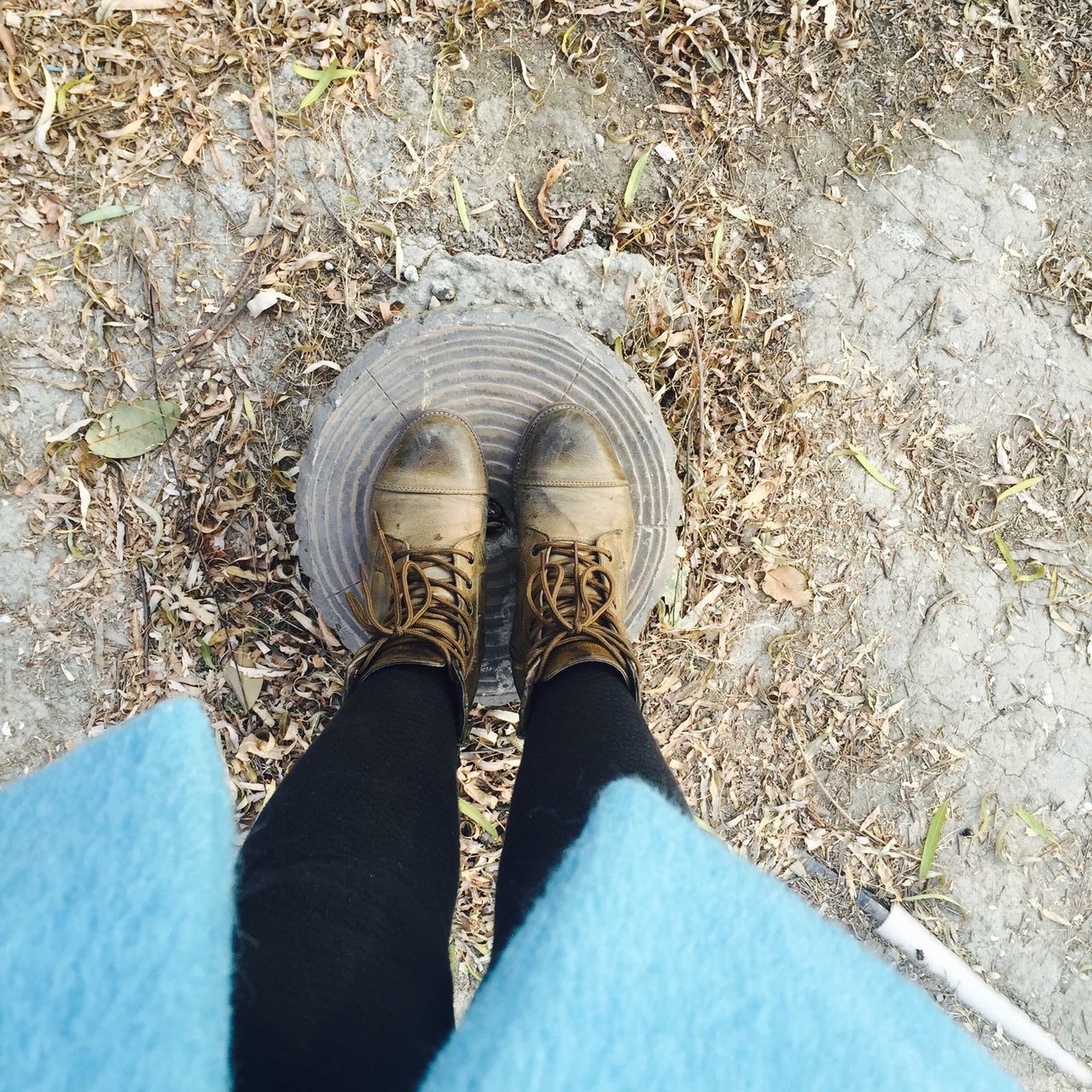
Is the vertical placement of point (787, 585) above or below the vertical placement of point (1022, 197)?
below

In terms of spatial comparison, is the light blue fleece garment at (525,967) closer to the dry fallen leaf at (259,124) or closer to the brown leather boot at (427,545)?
the brown leather boot at (427,545)

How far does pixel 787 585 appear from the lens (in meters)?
2.04

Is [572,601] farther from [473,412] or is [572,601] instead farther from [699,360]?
[699,360]

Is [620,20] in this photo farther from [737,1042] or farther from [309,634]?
[737,1042]

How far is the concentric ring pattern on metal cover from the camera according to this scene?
176 cm

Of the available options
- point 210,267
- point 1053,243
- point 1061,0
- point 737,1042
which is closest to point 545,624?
point 737,1042

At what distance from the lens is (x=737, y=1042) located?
766mm

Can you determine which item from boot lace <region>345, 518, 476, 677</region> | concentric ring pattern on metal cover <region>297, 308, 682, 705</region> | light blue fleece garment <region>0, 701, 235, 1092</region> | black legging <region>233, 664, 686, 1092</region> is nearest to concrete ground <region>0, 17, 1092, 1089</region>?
concentric ring pattern on metal cover <region>297, 308, 682, 705</region>

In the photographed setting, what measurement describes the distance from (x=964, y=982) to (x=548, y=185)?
2.37m

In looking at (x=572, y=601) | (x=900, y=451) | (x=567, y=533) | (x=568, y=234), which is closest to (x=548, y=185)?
(x=568, y=234)

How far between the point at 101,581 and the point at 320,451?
636mm

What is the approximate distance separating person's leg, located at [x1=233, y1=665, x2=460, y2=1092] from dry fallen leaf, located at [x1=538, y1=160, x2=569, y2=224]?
1240 mm

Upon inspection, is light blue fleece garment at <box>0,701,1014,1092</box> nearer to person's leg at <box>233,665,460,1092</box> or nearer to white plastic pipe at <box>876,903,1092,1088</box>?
person's leg at <box>233,665,460,1092</box>

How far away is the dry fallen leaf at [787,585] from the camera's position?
203 centimetres
